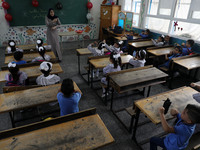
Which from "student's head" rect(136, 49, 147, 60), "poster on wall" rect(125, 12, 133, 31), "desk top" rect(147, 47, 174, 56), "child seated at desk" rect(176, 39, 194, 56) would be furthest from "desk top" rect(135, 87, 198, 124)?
"poster on wall" rect(125, 12, 133, 31)

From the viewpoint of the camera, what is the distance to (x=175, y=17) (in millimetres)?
4723

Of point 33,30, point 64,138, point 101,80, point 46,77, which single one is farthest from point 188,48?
point 33,30

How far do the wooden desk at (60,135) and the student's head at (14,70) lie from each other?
1.23 meters

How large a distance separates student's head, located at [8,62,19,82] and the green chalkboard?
15.6 feet

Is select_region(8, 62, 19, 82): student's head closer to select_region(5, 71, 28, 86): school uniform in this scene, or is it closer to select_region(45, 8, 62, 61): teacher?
select_region(5, 71, 28, 86): school uniform

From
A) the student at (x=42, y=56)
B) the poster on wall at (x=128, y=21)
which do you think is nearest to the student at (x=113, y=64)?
the student at (x=42, y=56)

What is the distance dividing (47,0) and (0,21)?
6.70 feet

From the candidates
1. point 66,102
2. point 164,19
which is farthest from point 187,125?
point 164,19

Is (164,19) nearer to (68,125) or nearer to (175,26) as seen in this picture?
(175,26)

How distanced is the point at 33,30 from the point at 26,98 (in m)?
5.45

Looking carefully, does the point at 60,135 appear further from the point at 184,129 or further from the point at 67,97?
the point at 184,129

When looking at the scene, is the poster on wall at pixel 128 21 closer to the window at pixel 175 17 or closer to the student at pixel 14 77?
the window at pixel 175 17

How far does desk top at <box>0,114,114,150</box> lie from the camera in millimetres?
1272

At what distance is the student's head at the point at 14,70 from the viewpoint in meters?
2.27
